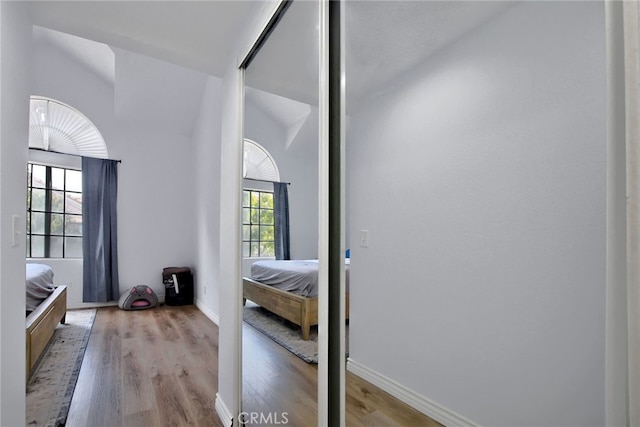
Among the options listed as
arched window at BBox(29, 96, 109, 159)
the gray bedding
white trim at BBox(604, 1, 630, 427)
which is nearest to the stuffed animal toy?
the gray bedding

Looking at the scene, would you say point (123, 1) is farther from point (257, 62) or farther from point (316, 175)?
point (316, 175)

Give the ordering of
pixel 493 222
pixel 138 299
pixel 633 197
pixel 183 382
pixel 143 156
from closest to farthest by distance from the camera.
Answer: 1. pixel 633 197
2. pixel 493 222
3. pixel 183 382
4. pixel 138 299
5. pixel 143 156

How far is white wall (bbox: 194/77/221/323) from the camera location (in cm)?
394

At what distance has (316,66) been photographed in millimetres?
1101

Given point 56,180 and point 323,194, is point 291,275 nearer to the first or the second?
point 323,194

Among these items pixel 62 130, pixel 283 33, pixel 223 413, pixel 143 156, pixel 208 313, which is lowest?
pixel 208 313

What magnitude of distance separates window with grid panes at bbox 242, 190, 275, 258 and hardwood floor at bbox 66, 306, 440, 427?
432 mm

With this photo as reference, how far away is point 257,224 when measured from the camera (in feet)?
5.21

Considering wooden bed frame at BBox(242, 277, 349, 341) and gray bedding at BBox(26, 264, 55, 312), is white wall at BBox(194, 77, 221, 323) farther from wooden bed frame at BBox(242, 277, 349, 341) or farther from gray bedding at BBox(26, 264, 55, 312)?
wooden bed frame at BBox(242, 277, 349, 341)

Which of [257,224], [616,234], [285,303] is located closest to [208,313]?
[257,224]

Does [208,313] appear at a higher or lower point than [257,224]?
lower

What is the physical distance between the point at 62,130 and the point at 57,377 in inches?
140

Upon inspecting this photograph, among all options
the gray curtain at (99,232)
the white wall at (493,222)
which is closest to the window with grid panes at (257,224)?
the white wall at (493,222)

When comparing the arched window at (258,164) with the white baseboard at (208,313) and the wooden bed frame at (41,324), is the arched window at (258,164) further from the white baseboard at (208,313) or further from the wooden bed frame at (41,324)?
the white baseboard at (208,313)
